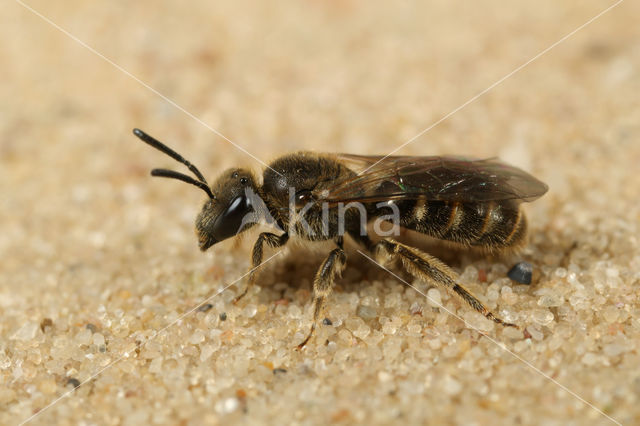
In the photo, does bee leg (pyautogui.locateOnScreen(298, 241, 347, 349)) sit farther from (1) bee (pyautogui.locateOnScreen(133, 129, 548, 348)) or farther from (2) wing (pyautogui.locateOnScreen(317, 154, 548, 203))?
(2) wing (pyautogui.locateOnScreen(317, 154, 548, 203))

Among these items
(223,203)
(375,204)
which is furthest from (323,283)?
(223,203)

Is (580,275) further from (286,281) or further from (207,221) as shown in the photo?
(207,221)

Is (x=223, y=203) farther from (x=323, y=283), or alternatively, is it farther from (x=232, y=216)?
(x=323, y=283)

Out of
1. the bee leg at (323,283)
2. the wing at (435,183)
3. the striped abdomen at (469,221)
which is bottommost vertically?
the bee leg at (323,283)

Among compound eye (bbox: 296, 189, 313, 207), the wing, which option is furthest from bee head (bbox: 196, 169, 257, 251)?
the wing

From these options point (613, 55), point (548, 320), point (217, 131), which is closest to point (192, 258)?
point (217, 131)

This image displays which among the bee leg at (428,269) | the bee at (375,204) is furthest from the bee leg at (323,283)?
the bee leg at (428,269)

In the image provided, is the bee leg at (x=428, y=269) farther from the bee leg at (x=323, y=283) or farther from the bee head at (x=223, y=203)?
the bee head at (x=223, y=203)
